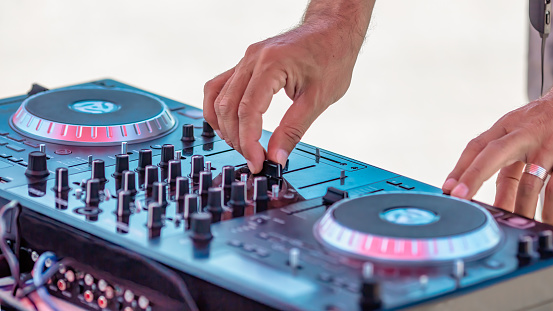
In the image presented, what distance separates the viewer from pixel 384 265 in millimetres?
1740

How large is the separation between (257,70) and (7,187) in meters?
0.74

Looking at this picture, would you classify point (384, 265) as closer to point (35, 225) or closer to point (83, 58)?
point (35, 225)

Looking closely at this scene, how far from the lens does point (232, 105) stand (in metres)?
2.54

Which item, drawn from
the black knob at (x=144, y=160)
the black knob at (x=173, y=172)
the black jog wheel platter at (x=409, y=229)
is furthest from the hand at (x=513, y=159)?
the black knob at (x=144, y=160)

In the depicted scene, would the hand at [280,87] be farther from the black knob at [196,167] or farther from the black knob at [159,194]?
the black knob at [159,194]

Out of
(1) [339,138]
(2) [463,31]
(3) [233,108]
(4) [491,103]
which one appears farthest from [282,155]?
(2) [463,31]

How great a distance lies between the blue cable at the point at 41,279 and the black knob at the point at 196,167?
40 cm

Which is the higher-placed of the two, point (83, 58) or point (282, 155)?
point (282, 155)

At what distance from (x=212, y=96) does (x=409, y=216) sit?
0.97m

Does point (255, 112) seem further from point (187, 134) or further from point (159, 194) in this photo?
point (159, 194)

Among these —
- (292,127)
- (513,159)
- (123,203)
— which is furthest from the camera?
(292,127)

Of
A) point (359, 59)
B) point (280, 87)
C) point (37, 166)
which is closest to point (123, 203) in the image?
point (37, 166)

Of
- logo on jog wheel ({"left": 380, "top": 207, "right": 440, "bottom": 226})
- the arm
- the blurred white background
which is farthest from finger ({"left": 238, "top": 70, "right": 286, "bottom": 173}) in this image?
the blurred white background

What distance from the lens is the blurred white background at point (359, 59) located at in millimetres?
7059
